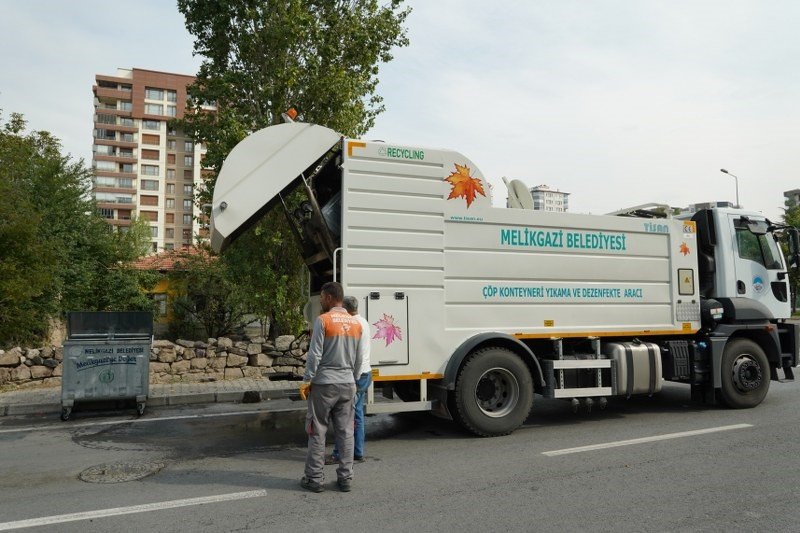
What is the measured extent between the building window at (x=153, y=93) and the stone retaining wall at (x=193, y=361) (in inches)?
3201

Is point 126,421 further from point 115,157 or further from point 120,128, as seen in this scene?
point 120,128

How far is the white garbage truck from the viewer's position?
20.4ft

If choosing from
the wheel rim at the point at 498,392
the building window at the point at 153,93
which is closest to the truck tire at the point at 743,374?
the wheel rim at the point at 498,392

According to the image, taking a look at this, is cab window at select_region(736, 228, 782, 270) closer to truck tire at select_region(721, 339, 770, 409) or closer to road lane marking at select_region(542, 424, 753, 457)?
truck tire at select_region(721, 339, 770, 409)

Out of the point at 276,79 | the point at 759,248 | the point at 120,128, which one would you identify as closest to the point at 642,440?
the point at 759,248

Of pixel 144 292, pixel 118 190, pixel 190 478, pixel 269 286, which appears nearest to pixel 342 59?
pixel 269 286

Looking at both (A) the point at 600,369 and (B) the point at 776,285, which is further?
(B) the point at 776,285

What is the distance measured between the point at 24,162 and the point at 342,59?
9302 mm

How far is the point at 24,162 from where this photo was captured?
1563 cm

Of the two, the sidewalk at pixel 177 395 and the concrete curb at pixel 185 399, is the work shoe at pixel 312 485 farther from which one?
the concrete curb at pixel 185 399

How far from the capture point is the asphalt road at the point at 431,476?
4043 mm

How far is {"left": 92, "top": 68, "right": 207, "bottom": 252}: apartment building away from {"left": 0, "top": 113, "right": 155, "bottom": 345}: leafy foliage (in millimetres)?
60475

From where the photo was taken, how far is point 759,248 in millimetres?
8578

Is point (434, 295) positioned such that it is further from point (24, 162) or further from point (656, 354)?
point (24, 162)
